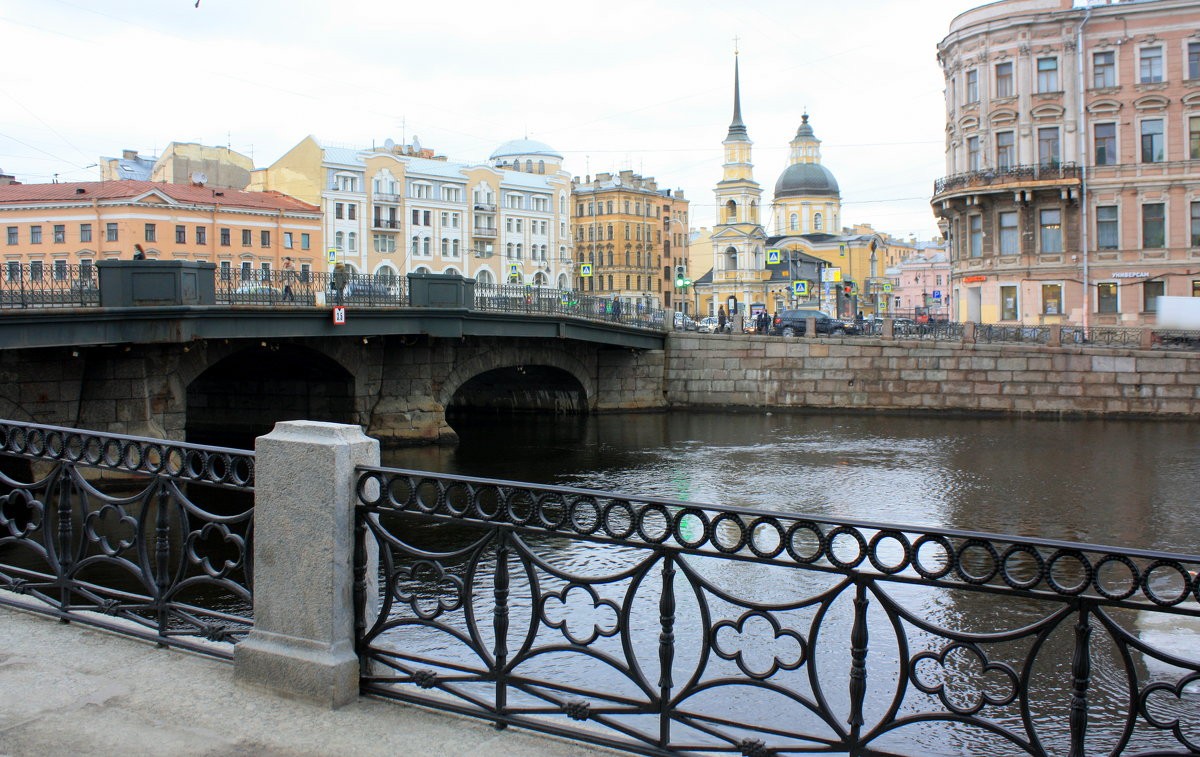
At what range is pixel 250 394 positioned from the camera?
103 ft

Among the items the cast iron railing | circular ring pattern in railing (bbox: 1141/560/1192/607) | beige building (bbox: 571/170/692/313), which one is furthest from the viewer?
beige building (bbox: 571/170/692/313)

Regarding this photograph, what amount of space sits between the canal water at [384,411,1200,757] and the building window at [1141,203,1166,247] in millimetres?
9927

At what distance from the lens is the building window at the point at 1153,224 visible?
126 feet

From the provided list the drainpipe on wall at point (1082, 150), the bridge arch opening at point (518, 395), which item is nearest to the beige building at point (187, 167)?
the bridge arch opening at point (518, 395)

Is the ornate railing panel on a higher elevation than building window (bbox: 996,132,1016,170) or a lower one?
lower

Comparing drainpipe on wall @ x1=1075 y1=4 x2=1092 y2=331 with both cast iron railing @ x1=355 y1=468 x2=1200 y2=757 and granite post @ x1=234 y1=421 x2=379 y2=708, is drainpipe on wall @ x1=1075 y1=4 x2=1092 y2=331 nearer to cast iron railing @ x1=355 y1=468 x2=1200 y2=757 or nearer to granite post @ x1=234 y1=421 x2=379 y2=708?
cast iron railing @ x1=355 y1=468 x2=1200 y2=757

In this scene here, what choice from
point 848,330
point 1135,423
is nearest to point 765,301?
point 848,330

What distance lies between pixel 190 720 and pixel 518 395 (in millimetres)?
36246

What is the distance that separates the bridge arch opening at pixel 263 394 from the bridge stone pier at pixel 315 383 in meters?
0.04

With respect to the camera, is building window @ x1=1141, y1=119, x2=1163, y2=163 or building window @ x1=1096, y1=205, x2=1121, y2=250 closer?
building window @ x1=1141, y1=119, x2=1163, y2=163

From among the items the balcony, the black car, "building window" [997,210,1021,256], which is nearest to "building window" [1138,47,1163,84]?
the balcony

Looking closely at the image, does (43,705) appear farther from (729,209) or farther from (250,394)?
(729,209)

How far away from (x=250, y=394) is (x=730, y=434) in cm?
1444

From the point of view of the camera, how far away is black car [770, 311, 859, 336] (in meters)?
40.3
